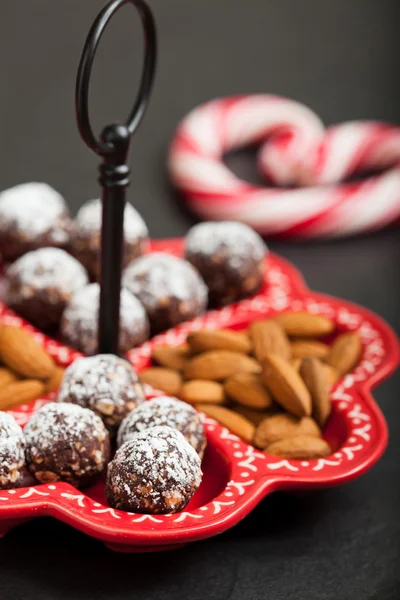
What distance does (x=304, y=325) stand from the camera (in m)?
1.77

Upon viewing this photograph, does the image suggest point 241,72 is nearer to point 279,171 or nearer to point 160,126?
point 160,126

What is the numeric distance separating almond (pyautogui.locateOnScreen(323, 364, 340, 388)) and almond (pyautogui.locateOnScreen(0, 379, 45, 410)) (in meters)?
0.50

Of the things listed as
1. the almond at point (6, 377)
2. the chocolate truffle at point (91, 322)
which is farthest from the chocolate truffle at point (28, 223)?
the almond at point (6, 377)

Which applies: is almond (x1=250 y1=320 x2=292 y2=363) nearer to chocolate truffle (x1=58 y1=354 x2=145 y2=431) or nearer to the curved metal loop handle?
chocolate truffle (x1=58 y1=354 x2=145 y2=431)

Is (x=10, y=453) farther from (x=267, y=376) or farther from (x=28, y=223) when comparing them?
(x=28, y=223)

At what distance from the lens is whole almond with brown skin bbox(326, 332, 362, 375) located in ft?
5.46

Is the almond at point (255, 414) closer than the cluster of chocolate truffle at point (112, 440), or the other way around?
the cluster of chocolate truffle at point (112, 440)

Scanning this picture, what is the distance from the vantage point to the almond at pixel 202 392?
151 cm

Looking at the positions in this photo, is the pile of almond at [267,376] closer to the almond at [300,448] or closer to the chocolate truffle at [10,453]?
the almond at [300,448]

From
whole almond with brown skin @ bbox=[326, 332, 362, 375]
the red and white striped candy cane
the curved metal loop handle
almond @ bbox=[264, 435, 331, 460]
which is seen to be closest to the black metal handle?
the curved metal loop handle

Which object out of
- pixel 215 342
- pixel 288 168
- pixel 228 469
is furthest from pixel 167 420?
pixel 288 168

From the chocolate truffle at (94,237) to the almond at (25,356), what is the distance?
318mm

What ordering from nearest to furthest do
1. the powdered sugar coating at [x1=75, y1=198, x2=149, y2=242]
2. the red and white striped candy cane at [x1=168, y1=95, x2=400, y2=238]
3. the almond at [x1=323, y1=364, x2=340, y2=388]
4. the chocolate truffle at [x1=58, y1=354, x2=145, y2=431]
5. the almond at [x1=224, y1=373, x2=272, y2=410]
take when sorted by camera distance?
the chocolate truffle at [x1=58, y1=354, x2=145, y2=431] → the almond at [x1=224, y1=373, x2=272, y2=410] → the almond at [x1=323, y1=364, x2=340, y2=388] → the powdered sugar coating at [x1=75, y1=198, x2=149, y2=242] → the red and white striped candy cane at [x1=168, y1=95, x2=400, y2=238]

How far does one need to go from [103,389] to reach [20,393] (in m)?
0.19
